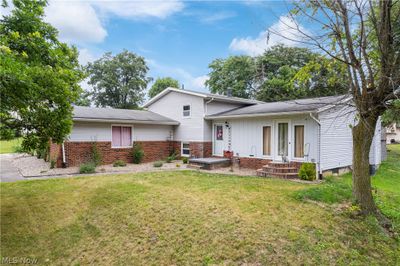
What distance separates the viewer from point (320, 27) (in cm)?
541

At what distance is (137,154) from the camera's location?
564 inches

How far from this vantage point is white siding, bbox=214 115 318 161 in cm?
1030

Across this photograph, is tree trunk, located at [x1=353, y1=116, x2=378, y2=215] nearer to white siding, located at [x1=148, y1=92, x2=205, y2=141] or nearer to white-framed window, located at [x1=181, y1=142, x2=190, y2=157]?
white siding, located at [x1=148, y1=92, x2=205, y2=141]

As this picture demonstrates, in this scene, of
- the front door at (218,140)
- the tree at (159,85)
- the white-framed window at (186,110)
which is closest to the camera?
the front door at (218,140)

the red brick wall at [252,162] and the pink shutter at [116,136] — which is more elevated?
the pink shutter at [116,136]

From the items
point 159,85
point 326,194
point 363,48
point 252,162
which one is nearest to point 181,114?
point 252,162

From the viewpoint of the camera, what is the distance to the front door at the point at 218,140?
568 inches

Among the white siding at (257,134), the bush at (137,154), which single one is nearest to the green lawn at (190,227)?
the white siding at (257,134)

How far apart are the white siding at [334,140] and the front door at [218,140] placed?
5694 mm

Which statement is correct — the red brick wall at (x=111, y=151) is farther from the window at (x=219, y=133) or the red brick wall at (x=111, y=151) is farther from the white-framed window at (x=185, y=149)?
the window at (x=219, y=133)

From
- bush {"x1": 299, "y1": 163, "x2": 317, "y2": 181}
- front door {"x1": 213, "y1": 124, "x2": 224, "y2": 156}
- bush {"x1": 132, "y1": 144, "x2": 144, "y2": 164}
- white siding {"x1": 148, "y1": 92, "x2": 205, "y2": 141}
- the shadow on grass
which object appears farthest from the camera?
white siding {"x1": 148, "y1": 92, "x2": 205, "y2": 141}

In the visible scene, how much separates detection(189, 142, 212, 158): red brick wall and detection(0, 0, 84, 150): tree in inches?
355

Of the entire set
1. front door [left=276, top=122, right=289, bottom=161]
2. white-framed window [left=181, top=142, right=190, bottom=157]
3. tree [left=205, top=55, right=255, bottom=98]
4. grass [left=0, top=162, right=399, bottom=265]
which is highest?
tree [left=205, top=55, right=255, bottom=98]

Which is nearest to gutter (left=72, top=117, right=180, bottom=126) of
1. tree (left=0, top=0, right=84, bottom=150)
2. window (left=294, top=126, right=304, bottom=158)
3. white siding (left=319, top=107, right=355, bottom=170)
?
tree (left=0, top=0, right=84, bottom=150)
